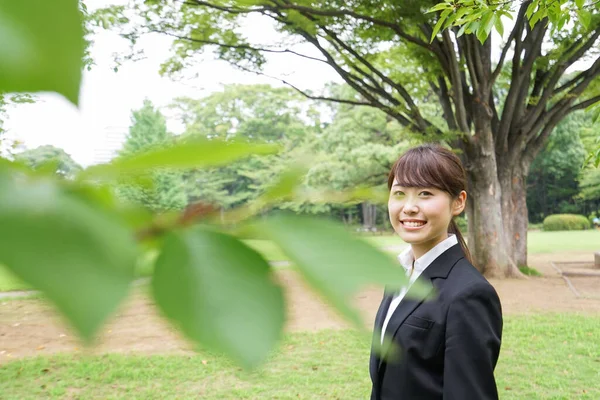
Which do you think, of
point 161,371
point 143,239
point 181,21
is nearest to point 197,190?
point 143,239

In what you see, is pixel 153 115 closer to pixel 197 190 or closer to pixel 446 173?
pixel 197 190

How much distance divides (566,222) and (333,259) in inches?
1137

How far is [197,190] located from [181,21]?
7954 millimetres

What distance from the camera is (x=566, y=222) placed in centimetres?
2605

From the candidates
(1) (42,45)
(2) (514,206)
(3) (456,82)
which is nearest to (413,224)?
(1) (42,45)

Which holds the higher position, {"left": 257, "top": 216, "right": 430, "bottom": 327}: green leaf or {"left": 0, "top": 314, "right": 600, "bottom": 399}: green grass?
{"left": 257, "top": 216, "right": 430, "bottom": 327}: green leaf

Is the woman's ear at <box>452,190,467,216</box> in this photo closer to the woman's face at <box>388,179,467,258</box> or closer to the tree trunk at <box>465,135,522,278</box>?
the woman's face at <box>388,179,467,258</box>

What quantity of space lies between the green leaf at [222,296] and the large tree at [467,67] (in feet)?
22.5

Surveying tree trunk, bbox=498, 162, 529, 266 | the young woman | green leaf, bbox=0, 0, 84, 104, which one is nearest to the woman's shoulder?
the young woman

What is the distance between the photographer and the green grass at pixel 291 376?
4246mm

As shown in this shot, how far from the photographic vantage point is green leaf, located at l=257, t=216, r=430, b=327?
0.21 m

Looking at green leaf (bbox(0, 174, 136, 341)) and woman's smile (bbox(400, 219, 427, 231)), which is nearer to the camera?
green leaf (bbox(0, 174, 136, 341))

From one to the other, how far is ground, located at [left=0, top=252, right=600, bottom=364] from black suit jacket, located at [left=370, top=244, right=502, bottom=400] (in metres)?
0.54

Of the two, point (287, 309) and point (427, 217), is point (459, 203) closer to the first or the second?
point (427, 217)
